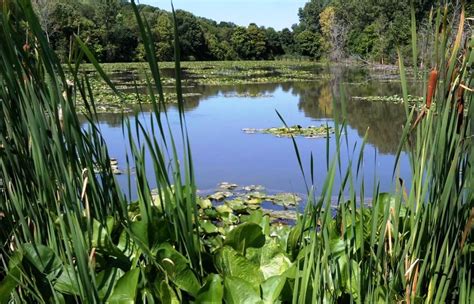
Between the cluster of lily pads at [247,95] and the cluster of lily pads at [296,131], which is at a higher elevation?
the cluster of lily pads at [296,131]

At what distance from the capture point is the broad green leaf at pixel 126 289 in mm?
694

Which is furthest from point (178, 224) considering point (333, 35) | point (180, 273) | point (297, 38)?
point (297, 38)

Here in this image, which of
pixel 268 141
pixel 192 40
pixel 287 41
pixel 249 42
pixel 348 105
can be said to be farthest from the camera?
pixel 287 41

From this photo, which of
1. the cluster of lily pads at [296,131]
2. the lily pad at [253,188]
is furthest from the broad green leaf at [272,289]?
the cluster of lily pads at [296,131]

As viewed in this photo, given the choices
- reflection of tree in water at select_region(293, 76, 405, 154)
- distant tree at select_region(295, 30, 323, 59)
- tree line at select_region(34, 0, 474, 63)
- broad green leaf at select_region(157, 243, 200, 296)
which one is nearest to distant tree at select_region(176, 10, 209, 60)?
tree line at select_region(34, 0, 474, 63)

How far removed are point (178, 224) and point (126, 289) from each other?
0.11 m

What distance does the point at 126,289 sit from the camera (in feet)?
2.29

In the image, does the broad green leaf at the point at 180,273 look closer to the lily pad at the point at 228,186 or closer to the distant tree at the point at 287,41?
the lily pad at the point at 228,186

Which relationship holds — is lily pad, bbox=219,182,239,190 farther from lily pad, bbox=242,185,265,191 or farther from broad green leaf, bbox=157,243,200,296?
broad green leaf, bbox=157,243,200,296

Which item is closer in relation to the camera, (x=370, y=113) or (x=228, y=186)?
(x=228, y=186)

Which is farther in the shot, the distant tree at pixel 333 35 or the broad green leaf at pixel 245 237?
the distant tree at pixel 333 35

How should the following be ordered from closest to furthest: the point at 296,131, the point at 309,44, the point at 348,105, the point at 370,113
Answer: the point at 296,131 < the point at 370,113 < the point at 348,105 < the point at 309,44

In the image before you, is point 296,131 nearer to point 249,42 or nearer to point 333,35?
point 333,35

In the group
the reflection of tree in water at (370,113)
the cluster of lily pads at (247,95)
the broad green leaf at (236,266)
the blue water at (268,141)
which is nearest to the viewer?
the broad green leaf at (236,266)
